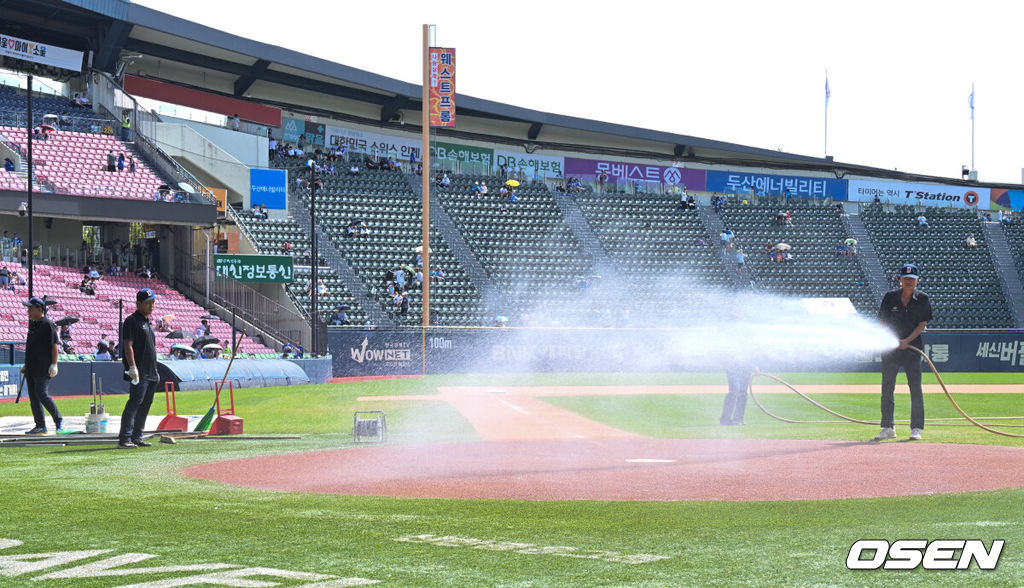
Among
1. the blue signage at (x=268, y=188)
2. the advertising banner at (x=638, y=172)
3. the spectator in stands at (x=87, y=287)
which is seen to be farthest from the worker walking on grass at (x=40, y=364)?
the advertising banner at (x=638, y=172)

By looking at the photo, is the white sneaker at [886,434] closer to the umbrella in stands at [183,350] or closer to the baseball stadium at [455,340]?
the baseball stadium at [455,340]

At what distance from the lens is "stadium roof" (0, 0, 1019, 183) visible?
41.5 metres

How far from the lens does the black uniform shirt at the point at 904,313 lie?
12.5 metres

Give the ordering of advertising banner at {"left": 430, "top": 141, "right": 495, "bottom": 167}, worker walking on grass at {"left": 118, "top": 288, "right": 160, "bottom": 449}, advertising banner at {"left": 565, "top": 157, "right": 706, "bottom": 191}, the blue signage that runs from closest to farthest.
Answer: worker walking on grass at {"left": 118, "top": 288, "right": 160, "bottom": 449} < the blue signage < advertising banner at {"left": 430, "top": 141, "right": 495, "bottom": 167} < advertising banner at {"left": 565, "top": 157, "right": 706, "bottom": 191}

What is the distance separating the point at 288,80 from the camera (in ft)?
163

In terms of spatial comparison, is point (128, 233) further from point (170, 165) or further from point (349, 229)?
point (349, 229)

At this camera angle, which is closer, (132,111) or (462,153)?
(132,111)

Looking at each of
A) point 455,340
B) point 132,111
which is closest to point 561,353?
point 455,340

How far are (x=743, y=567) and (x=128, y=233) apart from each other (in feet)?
128

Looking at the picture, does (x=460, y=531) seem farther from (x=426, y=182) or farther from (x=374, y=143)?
(x=374, y=143)

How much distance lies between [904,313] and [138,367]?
9.29 meters

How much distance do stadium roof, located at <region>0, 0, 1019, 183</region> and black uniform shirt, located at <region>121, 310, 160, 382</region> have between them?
105ft

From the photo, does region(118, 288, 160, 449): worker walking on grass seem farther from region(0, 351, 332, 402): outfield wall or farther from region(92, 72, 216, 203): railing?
region(92, 72, 216, 203): railing

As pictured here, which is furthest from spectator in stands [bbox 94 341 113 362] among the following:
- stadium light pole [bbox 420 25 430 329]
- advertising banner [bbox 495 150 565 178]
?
advertising banner [bbox 495 150 565 178]
